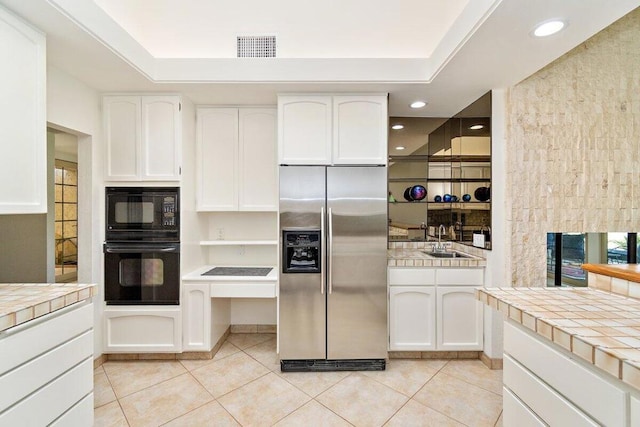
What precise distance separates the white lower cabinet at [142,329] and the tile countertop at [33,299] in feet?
3.28

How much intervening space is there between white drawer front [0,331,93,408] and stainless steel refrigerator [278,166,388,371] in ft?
4.37

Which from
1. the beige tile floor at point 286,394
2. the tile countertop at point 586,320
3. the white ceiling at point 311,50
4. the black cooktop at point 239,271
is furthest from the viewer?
the black cooktop at point 239,271

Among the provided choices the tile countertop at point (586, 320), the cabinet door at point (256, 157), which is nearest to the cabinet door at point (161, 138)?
the cabinet door at point (256, 157)

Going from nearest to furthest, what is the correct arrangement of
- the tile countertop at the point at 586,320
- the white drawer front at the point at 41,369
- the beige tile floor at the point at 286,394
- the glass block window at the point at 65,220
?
1. the tile countertop at the point at 586,320
2. the white drawer front at the point at 41,369
3. the beige tile floor at the point at 286,394
4. the glass block window at the point at 65,220

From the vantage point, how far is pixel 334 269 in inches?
97.8

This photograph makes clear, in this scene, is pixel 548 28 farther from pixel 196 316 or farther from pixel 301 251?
pixel 196 316

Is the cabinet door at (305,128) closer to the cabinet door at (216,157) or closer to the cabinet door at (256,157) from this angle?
the cabinet door at (256,157)

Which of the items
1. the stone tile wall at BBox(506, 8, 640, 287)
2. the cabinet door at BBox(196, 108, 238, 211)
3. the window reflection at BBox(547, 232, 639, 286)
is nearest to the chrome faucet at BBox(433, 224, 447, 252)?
the stone tile wall at BBox(506, 8, 640, 287)

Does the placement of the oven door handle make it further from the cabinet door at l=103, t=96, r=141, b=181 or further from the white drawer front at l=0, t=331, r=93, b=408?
the white drawer front at l=0, t=331, r=93, b=408

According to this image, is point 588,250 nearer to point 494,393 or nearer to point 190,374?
point 494,393

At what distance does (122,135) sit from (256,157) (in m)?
1.17

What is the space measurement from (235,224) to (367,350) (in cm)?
183

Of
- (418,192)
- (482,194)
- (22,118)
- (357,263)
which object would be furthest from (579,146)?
(22,118)

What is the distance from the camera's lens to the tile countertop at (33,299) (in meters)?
1.23
